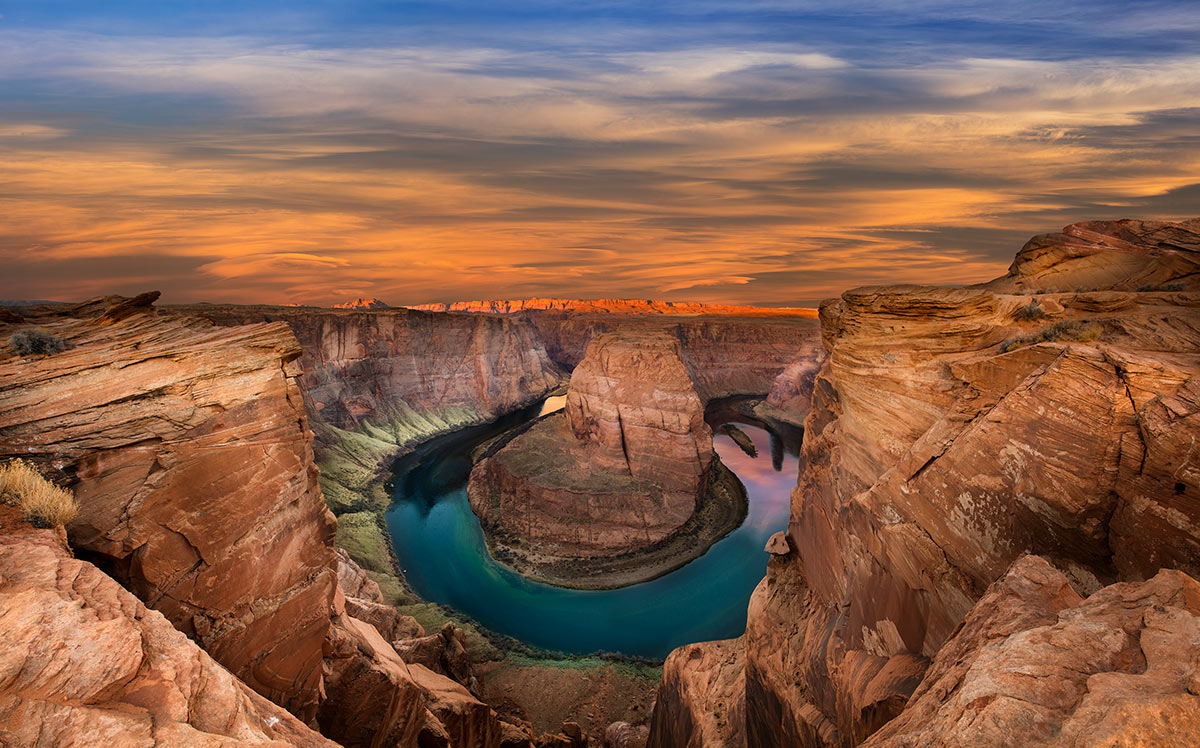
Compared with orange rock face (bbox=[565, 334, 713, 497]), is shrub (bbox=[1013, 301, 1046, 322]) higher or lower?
higher

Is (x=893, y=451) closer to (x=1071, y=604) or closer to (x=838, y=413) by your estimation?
(x=838, y=413)

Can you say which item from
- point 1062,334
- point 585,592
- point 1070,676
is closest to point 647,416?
point 585,592

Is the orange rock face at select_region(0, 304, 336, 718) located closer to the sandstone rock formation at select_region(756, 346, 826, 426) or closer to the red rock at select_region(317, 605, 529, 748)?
the red rock at select_region(317, 605, 529, 748)

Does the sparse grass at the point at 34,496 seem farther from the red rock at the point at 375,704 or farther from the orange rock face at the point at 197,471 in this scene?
the red rock at the point at 375,704

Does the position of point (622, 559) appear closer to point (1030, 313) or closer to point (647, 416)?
point (647, 416)

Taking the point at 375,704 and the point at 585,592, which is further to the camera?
the point at 585,592

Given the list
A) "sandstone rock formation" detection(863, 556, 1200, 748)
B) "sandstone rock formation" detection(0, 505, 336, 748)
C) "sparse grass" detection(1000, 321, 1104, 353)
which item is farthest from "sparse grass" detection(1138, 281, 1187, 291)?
"sandstone rock formation" detection(0, 505, 336, 748)

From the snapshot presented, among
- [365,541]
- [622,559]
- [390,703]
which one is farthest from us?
[365,541]
